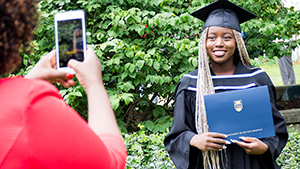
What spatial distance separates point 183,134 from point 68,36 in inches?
50.3

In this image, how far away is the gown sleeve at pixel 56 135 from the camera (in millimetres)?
693

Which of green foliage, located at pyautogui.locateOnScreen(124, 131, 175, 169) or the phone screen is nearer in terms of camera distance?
the phone screen

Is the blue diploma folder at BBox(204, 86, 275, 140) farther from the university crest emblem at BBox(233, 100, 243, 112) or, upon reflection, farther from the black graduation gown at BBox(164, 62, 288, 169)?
the black graduation gown at BBox(164, 62, 288, 169)

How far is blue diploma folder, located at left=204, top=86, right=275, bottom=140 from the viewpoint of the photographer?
1873 millimetres

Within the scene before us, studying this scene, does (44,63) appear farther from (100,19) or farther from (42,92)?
(100,19)

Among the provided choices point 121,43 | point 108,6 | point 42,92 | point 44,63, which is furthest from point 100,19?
point 42,92

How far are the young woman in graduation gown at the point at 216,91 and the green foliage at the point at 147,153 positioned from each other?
3.31 feet

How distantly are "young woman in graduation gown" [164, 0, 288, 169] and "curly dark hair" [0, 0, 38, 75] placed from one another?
1378 mm

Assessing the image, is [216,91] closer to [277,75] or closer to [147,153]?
[147,153]

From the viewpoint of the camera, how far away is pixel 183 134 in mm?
2057

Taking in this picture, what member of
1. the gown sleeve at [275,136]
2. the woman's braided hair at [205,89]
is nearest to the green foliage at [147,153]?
the woman's braided hair at [205,89]

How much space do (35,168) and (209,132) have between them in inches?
54.1

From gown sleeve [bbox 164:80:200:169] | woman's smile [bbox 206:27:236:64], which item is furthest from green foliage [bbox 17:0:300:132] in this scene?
gown sleeve [bbox 164:80:200:169]

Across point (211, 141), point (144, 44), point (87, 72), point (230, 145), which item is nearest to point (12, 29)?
point (87, 72)
